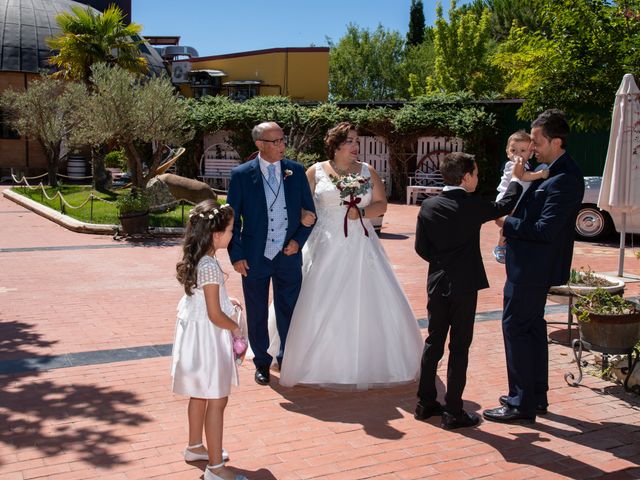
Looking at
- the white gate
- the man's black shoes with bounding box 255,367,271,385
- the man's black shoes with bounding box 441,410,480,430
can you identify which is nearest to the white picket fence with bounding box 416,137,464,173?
the white gate

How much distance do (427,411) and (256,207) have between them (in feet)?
A: 6.63

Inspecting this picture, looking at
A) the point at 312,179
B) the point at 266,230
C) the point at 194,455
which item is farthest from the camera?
the point at 312,179

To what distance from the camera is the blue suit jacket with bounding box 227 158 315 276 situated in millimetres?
5527

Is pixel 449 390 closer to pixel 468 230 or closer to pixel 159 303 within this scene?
pixel 468 230

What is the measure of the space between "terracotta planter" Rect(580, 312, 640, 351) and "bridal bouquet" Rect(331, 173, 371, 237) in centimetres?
186

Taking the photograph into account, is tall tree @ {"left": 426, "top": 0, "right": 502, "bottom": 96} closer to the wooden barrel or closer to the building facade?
the building facade

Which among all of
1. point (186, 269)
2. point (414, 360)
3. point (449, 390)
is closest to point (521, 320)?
point (449, 390)

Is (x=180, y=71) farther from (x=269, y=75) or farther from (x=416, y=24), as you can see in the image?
(x=416, y=24)

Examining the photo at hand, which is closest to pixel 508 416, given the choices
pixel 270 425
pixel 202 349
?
pixel 270 425

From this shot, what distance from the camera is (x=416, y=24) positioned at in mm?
63625

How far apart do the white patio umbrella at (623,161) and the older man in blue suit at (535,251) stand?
15.5 feet

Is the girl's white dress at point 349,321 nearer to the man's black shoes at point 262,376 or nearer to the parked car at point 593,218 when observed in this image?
the man's black shoes at point 262,376

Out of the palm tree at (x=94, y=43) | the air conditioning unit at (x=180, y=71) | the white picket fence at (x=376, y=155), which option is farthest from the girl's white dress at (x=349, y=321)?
the air conditioning unit at (x=180, y=71)

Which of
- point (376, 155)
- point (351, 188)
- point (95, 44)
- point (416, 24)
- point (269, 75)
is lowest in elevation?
point (351, 188)
